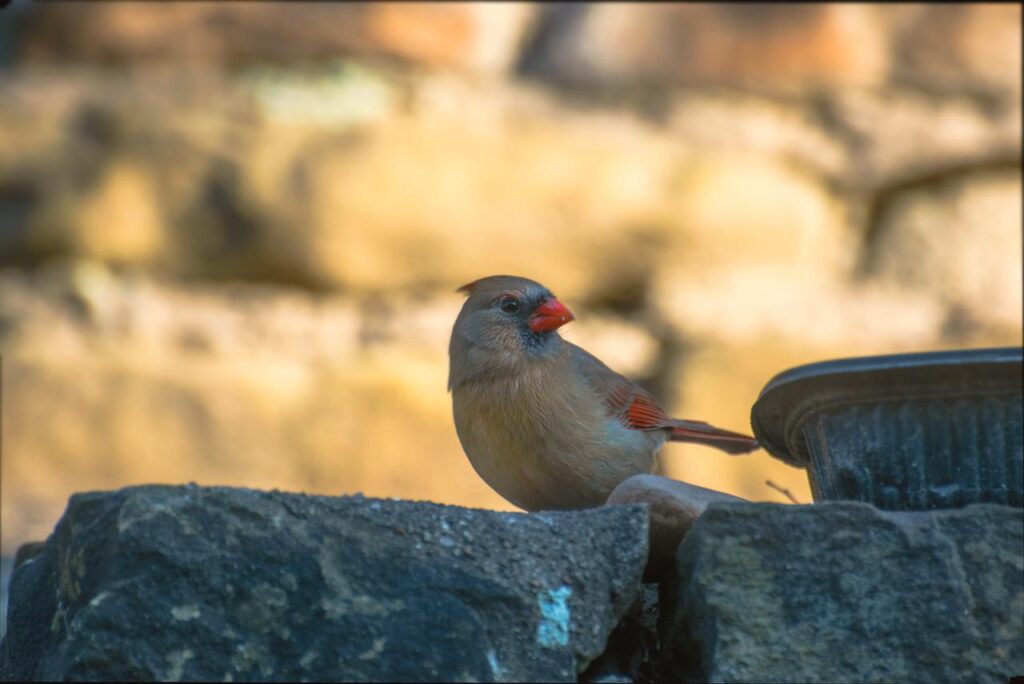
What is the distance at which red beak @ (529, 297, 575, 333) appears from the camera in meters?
4.74

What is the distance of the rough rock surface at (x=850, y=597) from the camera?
3.11 m

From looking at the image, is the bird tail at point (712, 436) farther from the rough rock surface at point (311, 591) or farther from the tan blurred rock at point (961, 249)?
the rough rock surface at point (311, 591)

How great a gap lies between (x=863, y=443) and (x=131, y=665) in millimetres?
1621

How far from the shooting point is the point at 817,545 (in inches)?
125

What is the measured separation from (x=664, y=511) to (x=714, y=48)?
348 centimetres

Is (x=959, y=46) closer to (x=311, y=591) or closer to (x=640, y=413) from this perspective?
(x=640, y=413)

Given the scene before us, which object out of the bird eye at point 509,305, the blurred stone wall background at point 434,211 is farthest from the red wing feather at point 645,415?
the blurred stone wall background at point 434,211

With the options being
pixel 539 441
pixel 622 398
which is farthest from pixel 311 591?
pixel 622 398

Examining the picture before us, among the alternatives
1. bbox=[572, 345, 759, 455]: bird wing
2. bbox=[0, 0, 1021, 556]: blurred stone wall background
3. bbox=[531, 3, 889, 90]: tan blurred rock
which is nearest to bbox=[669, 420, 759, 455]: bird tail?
bbox=[572, 345, 759, 455]: bird wing

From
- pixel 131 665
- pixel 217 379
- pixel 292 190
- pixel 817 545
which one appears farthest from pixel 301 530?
pixel 292 190

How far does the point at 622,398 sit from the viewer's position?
4801 mm

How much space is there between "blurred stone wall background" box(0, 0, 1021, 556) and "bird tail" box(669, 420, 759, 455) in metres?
1.03

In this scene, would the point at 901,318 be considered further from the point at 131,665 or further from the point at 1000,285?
the point at 131,665

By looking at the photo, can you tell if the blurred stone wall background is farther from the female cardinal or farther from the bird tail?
the female cardinal
